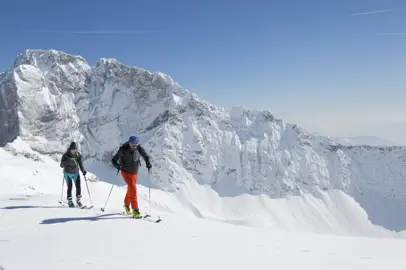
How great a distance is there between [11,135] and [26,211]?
206910 mm

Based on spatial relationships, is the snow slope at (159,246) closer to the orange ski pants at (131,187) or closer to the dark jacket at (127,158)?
the orange ski pants at (131,187)

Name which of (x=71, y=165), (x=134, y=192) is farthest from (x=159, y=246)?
(x=71, y=165)

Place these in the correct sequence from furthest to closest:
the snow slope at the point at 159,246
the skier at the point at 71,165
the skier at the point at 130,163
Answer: the skier at the point at 71,165 → the skier at the point at 130,163 → the snow slope at the point at 159,246

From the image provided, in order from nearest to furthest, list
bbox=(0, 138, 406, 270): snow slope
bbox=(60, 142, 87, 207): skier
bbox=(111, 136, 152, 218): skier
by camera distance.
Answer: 1. bbox=(0, 138, 406, 270): snow slope
2. bbox=(111, 136, 152, 218): skier
3. bbox=(60, 142, 87, 207): skier

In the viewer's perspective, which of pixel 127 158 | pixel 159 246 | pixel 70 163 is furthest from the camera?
pixel 70 163

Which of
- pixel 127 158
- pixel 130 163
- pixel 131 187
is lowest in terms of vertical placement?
pixel 131 187

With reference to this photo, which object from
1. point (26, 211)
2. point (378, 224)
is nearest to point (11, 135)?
point (26, 211)

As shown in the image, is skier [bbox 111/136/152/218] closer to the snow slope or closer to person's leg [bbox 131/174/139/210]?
person's leg [bbox 131/174/139/210]

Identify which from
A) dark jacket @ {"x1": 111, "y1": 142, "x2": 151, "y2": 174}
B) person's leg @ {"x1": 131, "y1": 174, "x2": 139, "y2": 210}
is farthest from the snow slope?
dark jacket @ {"x1": 111, "y1": 142, "x2": 151, "y2": 174}

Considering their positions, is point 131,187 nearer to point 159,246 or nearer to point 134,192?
point 134,192

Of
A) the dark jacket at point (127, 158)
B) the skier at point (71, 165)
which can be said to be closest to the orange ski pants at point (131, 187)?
the dark jacket at point (127, 158)

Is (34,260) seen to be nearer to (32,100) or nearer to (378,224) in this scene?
(32,100)

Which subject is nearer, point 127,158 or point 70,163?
point 127,158

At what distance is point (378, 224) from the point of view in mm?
199875
